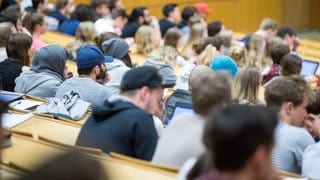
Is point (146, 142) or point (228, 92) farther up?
point (228, 92)

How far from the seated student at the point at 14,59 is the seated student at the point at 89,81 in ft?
2.75

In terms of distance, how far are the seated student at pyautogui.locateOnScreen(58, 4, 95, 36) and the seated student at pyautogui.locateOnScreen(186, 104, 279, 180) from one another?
763 cm

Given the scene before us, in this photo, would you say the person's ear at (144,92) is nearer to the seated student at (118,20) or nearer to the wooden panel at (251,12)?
the seated student at (118,20)

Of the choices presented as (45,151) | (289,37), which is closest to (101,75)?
(45,151)

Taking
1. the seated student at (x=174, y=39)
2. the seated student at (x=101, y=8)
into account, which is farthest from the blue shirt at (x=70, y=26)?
the seated student at (x=174, y=39)

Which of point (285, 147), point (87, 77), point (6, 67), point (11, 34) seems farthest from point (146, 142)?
point (11, 34)

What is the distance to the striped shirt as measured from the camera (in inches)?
138

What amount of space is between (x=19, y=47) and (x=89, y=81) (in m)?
1.23

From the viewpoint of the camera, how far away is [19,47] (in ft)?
19.0

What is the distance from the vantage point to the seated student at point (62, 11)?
33.8 ft

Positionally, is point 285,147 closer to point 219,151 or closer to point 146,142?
point 146,142

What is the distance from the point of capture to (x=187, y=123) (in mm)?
3037

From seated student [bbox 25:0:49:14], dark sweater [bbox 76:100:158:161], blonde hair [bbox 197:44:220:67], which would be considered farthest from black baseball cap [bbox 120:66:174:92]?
seated student [bbox 25:0:49:14]

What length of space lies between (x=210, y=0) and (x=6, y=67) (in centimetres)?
818
